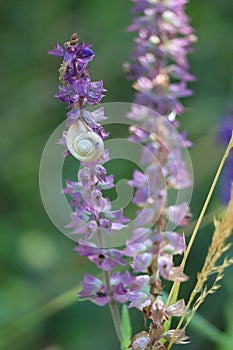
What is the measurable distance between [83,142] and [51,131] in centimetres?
307

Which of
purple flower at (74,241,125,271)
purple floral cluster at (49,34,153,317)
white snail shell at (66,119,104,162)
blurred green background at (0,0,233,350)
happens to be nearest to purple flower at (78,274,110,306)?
purple floral cluster at (49,34,153,317)

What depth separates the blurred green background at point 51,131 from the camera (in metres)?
3.57

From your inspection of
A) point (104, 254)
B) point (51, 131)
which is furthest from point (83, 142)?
point (51, 131)

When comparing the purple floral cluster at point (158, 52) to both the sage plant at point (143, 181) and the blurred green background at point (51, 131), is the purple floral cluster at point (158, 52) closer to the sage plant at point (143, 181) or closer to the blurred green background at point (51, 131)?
the sage plant at point (143, 181)

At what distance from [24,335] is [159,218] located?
1.77 m

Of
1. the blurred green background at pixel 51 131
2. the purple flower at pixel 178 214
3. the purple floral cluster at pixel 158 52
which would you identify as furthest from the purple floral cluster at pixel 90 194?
the blurred green background at pixel 51 131

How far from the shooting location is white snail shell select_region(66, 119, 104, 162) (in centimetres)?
152

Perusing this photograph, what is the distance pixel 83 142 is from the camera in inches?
59.8

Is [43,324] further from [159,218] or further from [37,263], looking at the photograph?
[159,218]

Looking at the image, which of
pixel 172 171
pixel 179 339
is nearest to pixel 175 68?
pixel 172 171

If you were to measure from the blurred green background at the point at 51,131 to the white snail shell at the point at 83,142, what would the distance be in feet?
5.58

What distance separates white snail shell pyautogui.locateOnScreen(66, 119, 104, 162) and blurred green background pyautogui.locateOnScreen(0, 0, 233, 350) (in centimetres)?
170

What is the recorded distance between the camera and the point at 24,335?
11.5 feet

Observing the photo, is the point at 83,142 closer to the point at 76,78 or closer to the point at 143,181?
the point at 76,78
